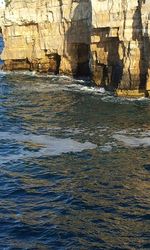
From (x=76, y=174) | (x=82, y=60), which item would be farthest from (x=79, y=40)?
(x=76, y=174)

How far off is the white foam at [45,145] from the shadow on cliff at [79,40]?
1005 inches

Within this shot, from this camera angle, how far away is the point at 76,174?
86.0 ft

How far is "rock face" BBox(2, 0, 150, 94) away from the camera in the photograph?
44.3 metres

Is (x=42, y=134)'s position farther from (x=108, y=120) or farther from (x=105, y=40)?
(x=105, y=40)

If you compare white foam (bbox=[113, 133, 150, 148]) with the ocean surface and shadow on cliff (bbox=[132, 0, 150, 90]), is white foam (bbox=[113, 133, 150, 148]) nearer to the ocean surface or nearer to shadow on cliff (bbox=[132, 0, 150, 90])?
the ocean surface

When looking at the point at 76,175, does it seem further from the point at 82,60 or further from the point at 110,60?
the point at 82,60

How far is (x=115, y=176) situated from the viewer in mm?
25625

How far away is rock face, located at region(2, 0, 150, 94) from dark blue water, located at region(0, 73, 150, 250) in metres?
4.36

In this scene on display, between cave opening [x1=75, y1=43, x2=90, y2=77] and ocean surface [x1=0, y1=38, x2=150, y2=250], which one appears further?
cave opening [x1=75, y1=43, x2=90, y2=77]

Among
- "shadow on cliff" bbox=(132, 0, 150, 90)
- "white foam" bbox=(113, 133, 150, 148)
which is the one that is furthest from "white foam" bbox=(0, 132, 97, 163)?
"shadow on cliff" bbox=(132, 0, 150, 90)

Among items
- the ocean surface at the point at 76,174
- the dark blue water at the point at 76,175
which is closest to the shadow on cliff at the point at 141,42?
the ocean surface at the point at 76,174

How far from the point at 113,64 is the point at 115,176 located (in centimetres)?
2569

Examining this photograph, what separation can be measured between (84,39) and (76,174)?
34.5m

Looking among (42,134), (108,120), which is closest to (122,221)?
(42,134)
